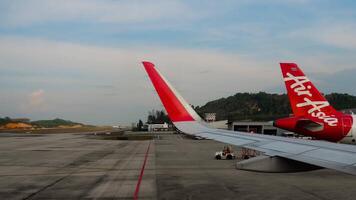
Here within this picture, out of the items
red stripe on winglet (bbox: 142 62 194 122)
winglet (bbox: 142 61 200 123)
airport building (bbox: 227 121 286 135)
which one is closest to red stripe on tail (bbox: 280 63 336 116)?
winglet (bbox: 142 61 200 123)

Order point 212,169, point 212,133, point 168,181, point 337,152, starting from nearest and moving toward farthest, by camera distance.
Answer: point 337,152
point 212,133
point 168,181
point 212,169

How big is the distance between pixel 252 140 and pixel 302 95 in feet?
43.6

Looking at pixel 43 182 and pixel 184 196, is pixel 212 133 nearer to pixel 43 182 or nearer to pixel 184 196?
pixel 184 196

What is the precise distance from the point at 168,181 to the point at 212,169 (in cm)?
544

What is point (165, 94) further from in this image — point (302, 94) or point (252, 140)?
point (302, 94)

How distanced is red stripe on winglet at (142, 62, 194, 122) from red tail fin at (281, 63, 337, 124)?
46.3 ft

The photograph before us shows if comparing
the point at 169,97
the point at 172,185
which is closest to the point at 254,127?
the point at 172,185

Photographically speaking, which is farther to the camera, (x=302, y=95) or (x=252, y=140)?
(x=302, y=95)

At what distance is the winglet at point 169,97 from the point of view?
929 cm

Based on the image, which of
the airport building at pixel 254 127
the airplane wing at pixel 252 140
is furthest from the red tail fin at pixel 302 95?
the airport building at pixel 254 127

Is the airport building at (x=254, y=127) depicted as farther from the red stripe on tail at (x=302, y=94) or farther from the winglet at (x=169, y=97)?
the winglet at (x=169, y=97)

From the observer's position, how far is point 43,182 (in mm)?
17453

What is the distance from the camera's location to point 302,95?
73.5ft

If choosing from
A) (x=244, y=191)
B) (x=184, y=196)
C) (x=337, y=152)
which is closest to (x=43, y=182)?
(x=184, y=196)
